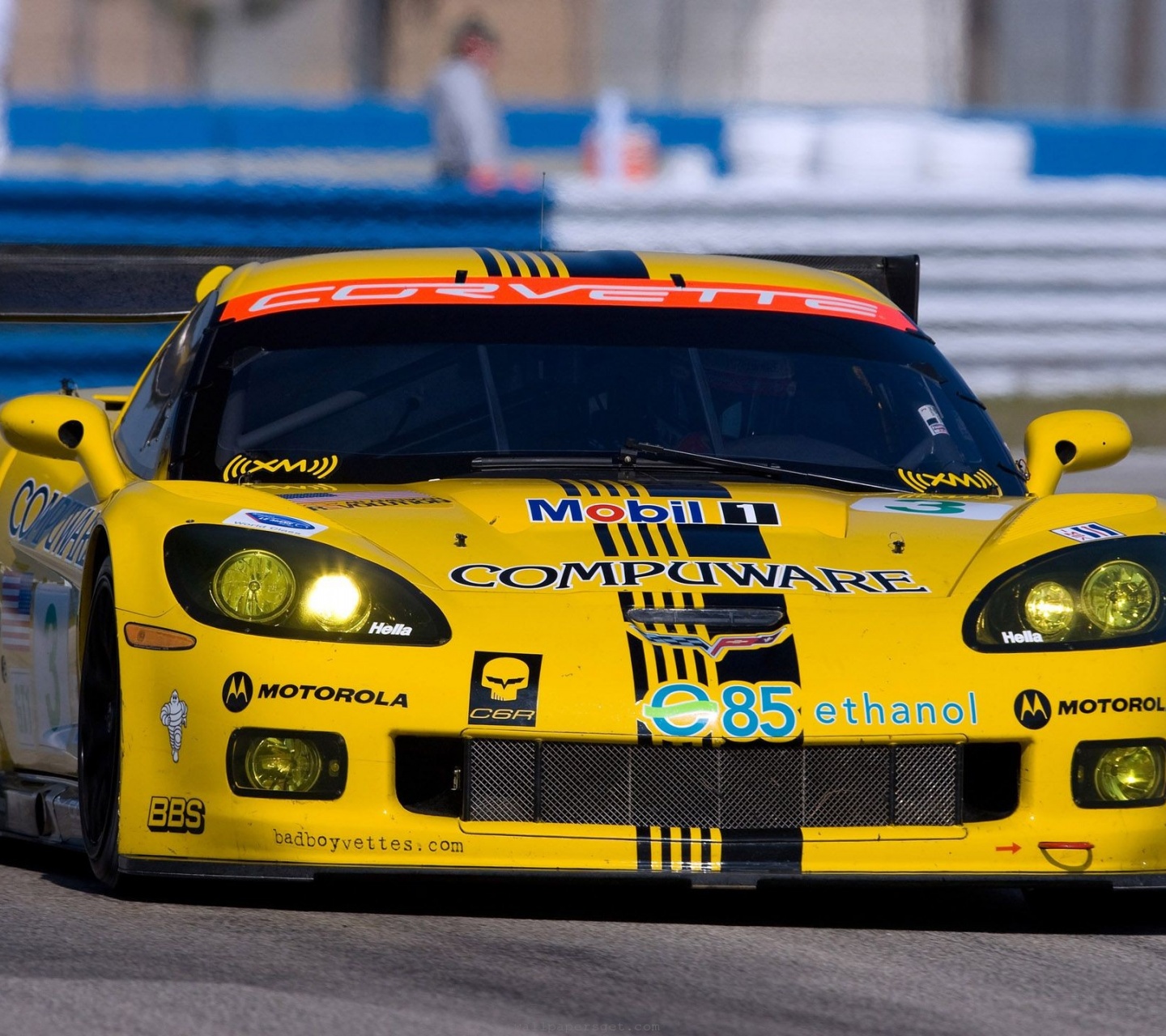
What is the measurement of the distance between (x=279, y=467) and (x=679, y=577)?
3.30 ft

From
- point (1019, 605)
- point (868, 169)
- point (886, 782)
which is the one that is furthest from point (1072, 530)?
point (868, 169)

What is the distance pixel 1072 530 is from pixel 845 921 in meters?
0.80

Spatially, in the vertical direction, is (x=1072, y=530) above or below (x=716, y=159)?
above

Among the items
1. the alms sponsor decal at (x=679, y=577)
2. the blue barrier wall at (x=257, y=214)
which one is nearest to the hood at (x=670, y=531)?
the alms sponsor decal at (x=679, y=577)

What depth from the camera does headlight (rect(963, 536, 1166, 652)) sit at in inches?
164

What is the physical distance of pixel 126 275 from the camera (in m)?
7.17

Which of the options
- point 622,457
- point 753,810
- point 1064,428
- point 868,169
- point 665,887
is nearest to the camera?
point 753,810

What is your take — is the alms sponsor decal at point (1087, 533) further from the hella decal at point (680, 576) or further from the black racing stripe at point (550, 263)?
the black racing stripe at point (550, 263)

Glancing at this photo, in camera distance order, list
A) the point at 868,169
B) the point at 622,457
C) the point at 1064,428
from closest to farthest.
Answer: the point at 622,457, the point at 1064,428, the point at 868,169

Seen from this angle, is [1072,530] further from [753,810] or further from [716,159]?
[716,159]

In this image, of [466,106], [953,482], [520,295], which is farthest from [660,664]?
[466,106]

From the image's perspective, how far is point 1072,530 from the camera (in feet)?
14.6

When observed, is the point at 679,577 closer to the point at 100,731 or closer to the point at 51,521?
the point at 100,731

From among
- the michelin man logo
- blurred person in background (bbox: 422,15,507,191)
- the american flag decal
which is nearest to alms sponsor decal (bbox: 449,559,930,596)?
the michelin man logo
